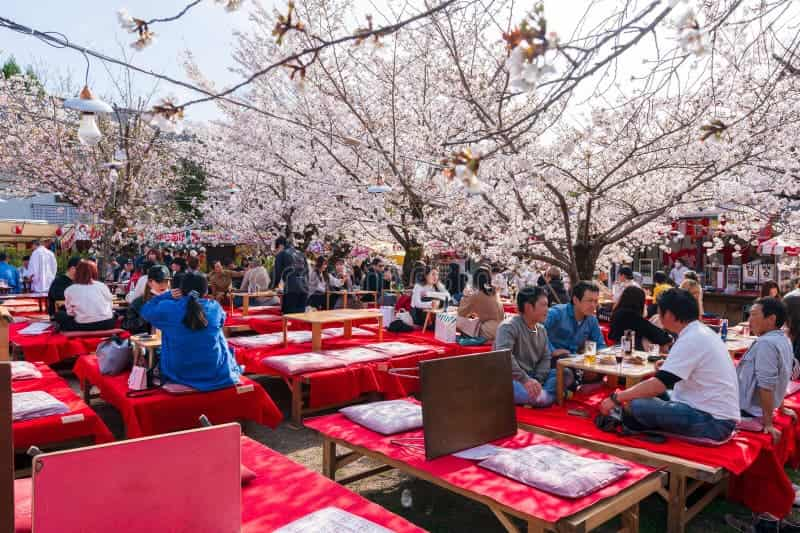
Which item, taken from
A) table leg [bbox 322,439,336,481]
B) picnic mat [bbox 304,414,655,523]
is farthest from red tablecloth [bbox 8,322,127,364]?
picnic mat [bbox 304,414,655,523]

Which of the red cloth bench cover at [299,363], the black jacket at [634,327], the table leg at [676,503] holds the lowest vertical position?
the table leg at [676,503]

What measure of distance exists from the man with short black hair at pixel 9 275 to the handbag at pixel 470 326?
1138 centimetres

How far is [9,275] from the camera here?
43.8 ft

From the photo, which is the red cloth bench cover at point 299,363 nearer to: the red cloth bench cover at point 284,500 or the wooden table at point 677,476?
the red cloth bench cover at point 284,500

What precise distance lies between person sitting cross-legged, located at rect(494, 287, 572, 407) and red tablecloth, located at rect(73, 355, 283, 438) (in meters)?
2.25

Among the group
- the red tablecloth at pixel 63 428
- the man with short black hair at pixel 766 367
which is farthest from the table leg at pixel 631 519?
the red tablecloth at pixel 63 428

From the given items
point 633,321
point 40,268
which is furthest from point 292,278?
point 40,268

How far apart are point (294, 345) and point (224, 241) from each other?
13961 mm

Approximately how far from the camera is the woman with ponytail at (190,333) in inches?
188

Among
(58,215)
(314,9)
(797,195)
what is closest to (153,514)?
(314,9)

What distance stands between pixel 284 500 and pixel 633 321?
13.6ft

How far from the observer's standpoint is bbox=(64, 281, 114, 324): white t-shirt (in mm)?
7254

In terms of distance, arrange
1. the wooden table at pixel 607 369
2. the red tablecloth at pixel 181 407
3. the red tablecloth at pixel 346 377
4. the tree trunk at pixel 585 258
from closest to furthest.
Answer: the wooden table at pixel 607 369
the red tablecloth at pixel 181 407
the red tablecloth at pixel 346 377
the tree trunk at pixel 585 258

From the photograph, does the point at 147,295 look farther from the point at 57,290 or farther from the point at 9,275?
the point at 9,275
